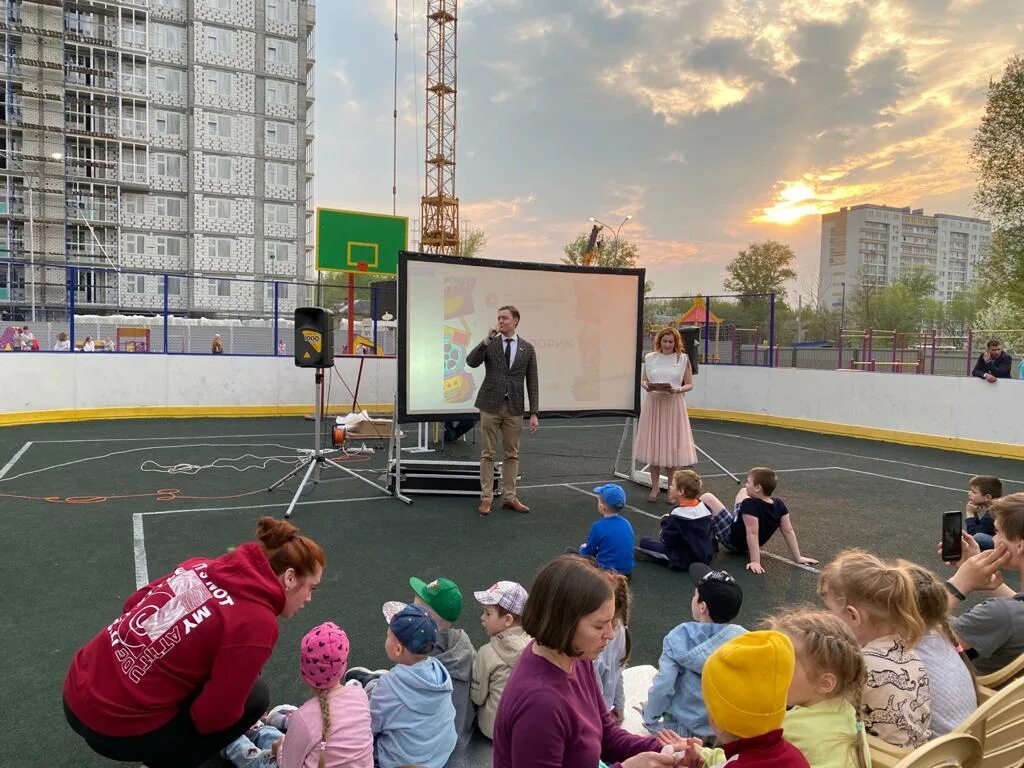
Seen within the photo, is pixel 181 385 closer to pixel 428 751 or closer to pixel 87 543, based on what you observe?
pixel 87 543

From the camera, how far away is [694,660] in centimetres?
270

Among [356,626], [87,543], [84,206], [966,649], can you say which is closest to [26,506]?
[87,543]

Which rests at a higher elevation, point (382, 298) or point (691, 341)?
point (382, 298)

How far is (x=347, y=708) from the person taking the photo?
2281 millimetres

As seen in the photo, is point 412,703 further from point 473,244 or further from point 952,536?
point 473,244

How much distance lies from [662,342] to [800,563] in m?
3.13

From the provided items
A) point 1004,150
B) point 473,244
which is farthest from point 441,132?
point 1004,150

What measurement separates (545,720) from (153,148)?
57.5 metres

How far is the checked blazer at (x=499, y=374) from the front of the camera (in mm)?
7074

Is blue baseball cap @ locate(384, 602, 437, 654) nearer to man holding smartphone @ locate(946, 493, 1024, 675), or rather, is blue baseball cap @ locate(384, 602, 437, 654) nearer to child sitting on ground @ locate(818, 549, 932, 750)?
child sitting on ground @ locate(818, 549, 932, 750)

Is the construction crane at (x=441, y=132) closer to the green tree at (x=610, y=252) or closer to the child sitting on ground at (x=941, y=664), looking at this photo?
the green tree at (x=610, y=252)

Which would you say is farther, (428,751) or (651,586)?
(651,586)

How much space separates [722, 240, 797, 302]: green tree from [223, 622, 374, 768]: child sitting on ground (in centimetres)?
6489

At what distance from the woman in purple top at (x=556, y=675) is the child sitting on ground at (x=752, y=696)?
29cm
